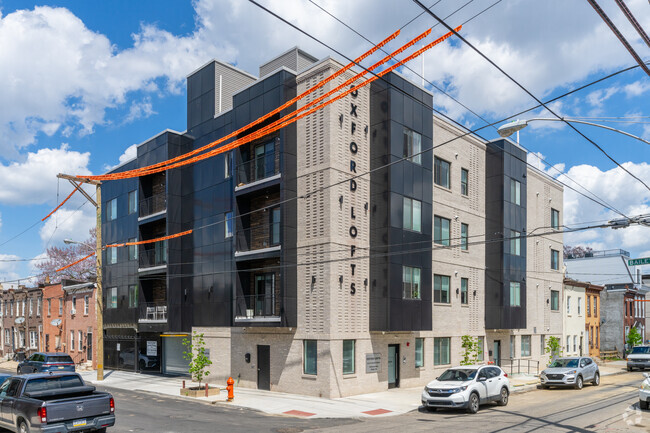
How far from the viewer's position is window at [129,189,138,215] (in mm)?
38763

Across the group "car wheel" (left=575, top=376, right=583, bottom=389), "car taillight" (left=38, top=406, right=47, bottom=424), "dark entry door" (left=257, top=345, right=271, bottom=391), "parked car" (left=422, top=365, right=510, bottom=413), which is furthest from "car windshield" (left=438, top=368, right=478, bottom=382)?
"car taillight" (left=38, top=406, right=47, bottom=424)

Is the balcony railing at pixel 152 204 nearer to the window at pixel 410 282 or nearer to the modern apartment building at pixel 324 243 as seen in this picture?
the modern apartment building at pixel 324 243

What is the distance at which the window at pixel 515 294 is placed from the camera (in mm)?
37156

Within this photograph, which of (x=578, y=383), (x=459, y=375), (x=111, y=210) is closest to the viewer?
(x=459, y=375)

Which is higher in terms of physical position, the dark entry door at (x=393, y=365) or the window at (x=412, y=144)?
the window at (x=412, y=144)

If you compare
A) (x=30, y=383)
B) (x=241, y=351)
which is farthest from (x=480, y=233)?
(x=30, y=383)

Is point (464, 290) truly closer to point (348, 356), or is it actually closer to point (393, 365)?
point (393, 365)

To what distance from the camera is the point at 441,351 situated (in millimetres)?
31906

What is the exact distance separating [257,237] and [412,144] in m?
8.99

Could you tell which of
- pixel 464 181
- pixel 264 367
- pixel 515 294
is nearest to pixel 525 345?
pixel 515 294

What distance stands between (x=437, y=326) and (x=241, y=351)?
10.4 meters

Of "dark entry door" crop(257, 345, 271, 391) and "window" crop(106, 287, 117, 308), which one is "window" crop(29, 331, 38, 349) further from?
"dark entry door" crop(257, 345, 271, 391)

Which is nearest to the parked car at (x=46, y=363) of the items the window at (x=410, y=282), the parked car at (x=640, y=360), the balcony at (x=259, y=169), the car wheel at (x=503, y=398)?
the balcony at (x=259, y=169)

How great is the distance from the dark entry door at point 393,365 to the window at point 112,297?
21.6 metres
